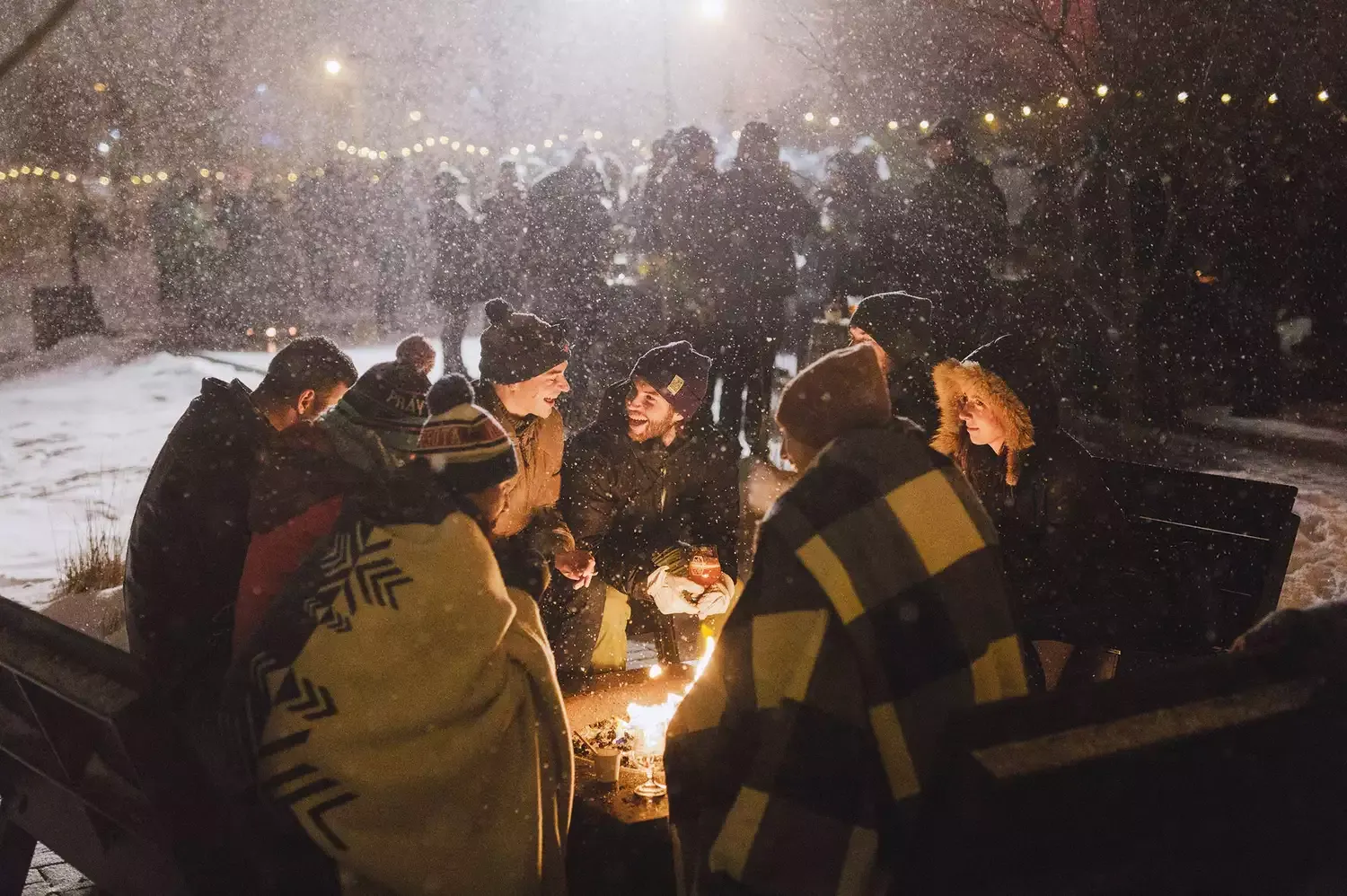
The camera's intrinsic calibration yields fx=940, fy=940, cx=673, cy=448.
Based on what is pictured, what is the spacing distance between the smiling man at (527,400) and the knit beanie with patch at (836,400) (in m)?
1.96

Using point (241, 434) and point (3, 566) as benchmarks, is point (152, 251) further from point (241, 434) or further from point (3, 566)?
point (241, 434)

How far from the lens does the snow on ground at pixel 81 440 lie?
6863mm

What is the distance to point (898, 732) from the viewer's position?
206 cm

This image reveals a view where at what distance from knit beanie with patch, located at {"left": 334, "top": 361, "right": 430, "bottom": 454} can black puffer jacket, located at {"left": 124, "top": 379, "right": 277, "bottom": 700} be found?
0.46m

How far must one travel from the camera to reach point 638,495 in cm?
458

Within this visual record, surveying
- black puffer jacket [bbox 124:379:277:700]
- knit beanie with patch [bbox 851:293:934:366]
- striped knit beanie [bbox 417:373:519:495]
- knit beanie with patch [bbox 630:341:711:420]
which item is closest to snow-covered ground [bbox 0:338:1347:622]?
knit beanie with patch [bbox 851:293:934:366]

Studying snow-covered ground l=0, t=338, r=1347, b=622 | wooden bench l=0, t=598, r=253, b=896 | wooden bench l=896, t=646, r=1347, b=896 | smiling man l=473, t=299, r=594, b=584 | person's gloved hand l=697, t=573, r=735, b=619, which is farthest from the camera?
snow-covered ground l=0, t=338, r=1347, b=622

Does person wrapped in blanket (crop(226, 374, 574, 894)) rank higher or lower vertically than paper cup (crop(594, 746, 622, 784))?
higher

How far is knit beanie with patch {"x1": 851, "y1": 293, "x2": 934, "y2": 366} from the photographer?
16.0ft

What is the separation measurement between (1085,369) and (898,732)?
8243mm

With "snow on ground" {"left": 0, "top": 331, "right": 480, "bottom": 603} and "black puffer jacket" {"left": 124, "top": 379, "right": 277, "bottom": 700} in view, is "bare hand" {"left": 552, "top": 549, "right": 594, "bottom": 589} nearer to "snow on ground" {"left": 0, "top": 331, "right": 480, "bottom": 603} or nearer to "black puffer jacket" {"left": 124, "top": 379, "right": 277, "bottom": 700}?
"black puffer jacket" {"left": 124, "top": 379, "right": 277, "bottom": 700}

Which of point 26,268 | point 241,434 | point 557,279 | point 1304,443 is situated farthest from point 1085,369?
point 26,268

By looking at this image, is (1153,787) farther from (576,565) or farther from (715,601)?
(576,565)

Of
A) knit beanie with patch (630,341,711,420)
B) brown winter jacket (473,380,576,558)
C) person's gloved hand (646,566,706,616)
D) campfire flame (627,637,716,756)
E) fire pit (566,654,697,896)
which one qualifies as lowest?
fire pit (566,654,697,896)
